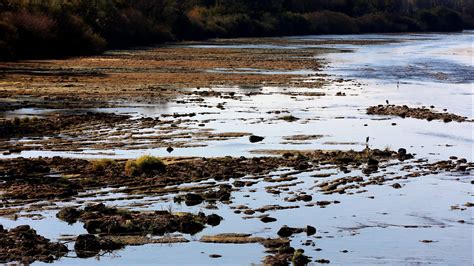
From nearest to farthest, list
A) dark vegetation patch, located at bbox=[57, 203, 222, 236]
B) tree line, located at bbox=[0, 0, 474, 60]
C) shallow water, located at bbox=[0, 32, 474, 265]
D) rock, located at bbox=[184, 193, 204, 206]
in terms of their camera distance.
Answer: shallow water, located at bbox=[0, 32, 474, 265]
dark vegetation patch, located at bbox=[57, 203, 222, 236]
rock, located at bbox=[184, 193, 204, 206]
tree line, located at bbox=[0, 0, 474, 60]

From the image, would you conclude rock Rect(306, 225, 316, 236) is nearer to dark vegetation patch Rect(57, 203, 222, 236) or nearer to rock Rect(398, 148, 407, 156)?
dark vegetation patch Rect(57, 203, 222, 236)

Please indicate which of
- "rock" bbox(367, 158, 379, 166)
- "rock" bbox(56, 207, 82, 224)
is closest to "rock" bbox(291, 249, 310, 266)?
"rock" bbox(56, 207, 82, 224)

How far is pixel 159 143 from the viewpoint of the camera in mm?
26672

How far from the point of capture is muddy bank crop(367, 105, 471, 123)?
35.0 meters

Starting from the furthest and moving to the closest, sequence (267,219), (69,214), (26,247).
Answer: (267,219)
(69,214)
(26,247)

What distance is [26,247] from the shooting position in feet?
49.3

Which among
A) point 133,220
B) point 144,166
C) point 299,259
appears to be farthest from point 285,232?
point 144,166

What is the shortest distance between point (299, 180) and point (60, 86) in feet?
85.0

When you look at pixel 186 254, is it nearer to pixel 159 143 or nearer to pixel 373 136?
pixel 159 143

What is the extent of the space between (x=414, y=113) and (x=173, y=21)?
8207cm

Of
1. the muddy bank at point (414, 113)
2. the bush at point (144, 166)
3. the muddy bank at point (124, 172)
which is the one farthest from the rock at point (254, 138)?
the muddy bank at point (414, 113)

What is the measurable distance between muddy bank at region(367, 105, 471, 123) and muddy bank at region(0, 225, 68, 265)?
2168cm

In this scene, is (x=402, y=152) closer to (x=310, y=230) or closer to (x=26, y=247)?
(x=310, y=230)

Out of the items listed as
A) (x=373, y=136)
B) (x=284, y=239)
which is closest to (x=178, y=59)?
(x=373, y=136)
